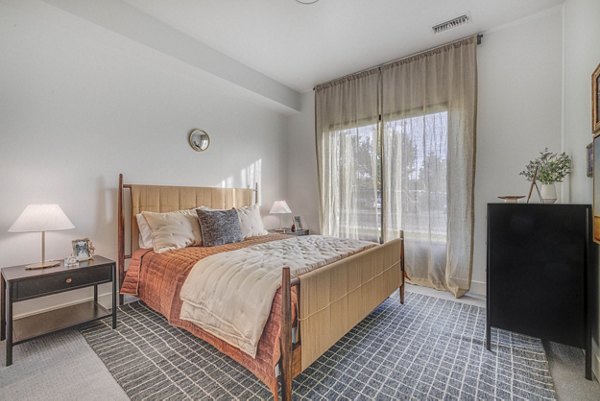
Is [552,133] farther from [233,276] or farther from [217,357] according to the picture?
[217,357]

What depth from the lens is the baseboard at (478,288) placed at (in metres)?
3.10

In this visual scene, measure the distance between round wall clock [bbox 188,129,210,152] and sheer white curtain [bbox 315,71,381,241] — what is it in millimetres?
1761

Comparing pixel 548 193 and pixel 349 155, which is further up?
pixel 349 155

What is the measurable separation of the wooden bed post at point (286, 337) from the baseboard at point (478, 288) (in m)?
2.67

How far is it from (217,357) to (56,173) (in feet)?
7.35

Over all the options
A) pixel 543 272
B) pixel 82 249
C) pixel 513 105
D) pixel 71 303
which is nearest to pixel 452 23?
pixel 513 105

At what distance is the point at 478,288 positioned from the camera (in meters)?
3.13

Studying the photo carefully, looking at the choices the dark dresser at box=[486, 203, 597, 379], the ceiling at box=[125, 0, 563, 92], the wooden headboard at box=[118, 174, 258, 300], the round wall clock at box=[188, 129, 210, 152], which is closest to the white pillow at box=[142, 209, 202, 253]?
the wooden headboard at box=[118, 174, 258, 300]

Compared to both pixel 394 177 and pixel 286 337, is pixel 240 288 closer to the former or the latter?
pixel 286 337

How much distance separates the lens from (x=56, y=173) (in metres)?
2.51

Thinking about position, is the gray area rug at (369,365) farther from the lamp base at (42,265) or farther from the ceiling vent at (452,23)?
the ceiling vent at (452,23)

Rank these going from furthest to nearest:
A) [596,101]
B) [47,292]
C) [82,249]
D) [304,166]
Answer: [304,166]
[82,249]
[47,292]
[596,101]

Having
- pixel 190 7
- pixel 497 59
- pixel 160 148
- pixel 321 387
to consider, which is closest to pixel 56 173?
pixel 160 148

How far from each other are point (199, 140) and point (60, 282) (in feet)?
7.03
